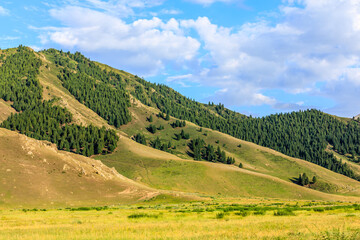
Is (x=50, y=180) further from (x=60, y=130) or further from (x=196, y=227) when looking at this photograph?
(x=60, y=130)

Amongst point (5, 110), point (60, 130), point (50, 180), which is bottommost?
point (50, 180)

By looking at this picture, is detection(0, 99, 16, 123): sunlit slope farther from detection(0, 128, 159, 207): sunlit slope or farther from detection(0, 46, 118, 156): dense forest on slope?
detection(0, 128, 159, 207): sunlit slope

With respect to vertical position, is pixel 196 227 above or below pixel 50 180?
above

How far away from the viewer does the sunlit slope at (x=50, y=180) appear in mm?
70188

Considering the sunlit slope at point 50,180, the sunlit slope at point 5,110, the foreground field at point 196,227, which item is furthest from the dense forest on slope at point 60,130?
the foreground field at point 196,227

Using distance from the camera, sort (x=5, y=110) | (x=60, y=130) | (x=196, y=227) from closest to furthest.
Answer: (x=196, y=227) → (x=60, y=130) → (x=5, y=110)

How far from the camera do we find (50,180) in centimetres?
7731

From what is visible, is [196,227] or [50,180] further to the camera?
[50,180]

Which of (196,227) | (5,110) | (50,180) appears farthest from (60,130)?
(196,227)

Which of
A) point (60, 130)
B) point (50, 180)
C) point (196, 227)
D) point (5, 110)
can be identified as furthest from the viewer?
point (5, 110)

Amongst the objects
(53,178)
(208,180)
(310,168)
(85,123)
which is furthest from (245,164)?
(53,178)

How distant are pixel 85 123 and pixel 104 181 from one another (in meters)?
116

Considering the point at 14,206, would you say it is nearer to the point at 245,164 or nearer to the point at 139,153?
the point at 139,153

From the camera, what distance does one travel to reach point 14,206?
6406 centimetres
